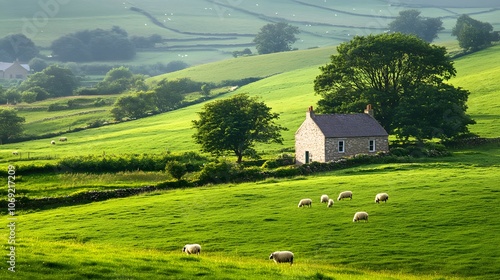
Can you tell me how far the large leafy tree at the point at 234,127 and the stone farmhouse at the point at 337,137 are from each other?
5275 mm

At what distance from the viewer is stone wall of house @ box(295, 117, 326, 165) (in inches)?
2899

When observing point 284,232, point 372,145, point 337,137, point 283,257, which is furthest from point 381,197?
point 372,145

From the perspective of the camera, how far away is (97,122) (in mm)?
126688

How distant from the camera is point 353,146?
243 ft

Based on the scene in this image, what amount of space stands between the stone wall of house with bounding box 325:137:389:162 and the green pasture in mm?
14013

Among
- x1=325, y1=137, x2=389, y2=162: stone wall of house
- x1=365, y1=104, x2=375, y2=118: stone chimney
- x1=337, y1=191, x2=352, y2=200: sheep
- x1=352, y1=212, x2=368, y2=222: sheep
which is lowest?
x1=352, y1=212, x2=368, y2=222: sheep

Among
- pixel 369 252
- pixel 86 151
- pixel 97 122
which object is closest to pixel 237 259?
pixel 369 252

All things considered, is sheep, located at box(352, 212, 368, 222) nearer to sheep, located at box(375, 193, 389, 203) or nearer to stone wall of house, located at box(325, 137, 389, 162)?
sheep, located at box(375, 193, 389, 203)

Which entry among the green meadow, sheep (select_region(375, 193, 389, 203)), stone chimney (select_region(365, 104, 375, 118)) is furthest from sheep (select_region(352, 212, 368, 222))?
stone chimney (select_region(365, 104, 375, 118))

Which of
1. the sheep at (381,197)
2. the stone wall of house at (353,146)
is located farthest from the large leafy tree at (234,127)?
the sheep at (381,197)

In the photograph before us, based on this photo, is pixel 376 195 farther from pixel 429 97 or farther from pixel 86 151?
pixel 86 151

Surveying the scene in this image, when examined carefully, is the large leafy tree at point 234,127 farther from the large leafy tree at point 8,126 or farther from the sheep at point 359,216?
the large leafy tree at point 8,126

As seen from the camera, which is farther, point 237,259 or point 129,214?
A: point 129,214

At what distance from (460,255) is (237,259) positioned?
36.7 ft
